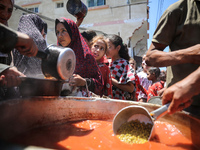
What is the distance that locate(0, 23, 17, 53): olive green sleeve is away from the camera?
3.00 feet

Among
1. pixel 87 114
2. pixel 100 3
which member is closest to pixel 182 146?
pixel 87 114

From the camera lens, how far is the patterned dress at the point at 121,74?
294 cm

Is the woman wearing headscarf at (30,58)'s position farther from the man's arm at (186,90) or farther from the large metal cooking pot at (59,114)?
the man's arm at (186,90)

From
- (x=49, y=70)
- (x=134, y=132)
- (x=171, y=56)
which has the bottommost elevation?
(x=134, y=132)

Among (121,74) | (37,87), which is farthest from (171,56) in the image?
(121,74)

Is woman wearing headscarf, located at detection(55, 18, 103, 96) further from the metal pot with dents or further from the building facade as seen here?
the building facade

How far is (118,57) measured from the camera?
3.36 meters

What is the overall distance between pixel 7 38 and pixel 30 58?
1661mm

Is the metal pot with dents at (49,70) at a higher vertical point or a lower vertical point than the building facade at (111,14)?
lower

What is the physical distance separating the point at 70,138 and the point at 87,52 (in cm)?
148

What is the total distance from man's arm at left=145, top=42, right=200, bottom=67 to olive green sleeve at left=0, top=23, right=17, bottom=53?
1169 millimetres

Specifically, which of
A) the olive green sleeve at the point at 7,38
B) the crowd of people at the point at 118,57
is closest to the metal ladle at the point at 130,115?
the crowd of people at the point at 118,57

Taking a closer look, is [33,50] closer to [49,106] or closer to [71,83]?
[49,106]

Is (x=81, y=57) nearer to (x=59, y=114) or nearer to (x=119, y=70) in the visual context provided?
(x=119, y=70)
